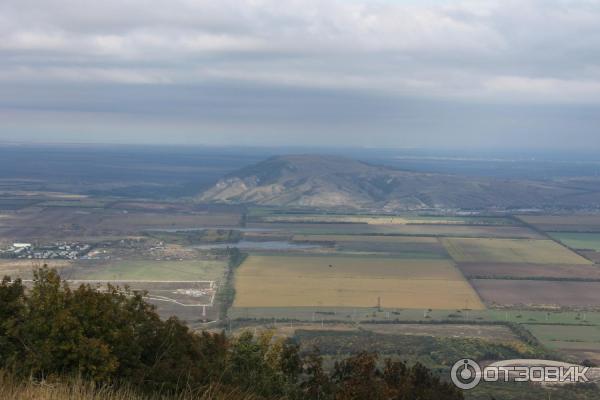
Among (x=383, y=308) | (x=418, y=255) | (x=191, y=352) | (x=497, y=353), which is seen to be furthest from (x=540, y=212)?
(x=191, y=352)

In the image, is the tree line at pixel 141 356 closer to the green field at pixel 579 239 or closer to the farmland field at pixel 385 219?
the green field at pixel 579 239

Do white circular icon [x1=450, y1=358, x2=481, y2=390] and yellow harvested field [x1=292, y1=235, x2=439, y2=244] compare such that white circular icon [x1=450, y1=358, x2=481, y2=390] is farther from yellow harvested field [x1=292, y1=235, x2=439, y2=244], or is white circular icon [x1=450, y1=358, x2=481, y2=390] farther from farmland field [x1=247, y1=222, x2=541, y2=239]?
farmland field [x1=247, y1=222, x2=541, y2=239]

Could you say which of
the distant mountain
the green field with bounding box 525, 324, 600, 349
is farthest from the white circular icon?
the distant mountain

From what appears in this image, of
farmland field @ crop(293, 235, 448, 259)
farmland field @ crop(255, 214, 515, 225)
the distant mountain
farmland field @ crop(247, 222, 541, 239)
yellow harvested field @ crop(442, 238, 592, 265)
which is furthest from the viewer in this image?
the distant mountain

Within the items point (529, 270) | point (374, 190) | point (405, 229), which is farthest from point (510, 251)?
point (374, 190)

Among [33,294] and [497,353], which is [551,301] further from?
[33,294]

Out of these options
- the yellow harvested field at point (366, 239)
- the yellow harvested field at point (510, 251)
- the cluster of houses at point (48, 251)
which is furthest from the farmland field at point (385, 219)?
the cluster of houses at point (48, 251)
